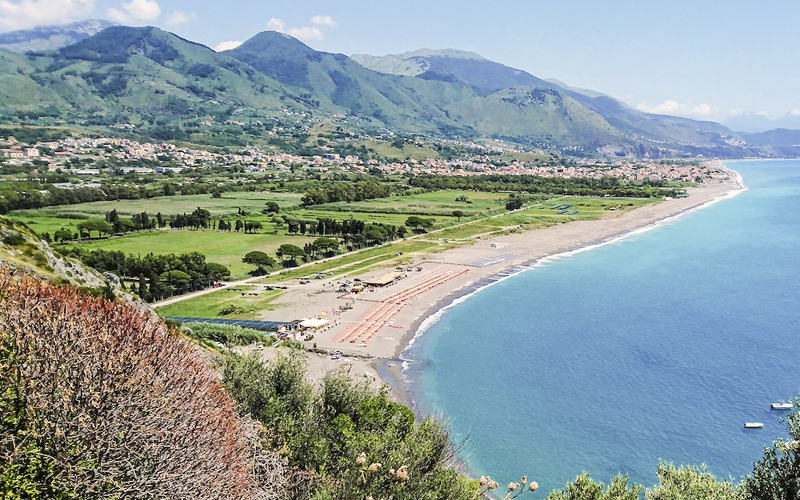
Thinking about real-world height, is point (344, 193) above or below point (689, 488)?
above

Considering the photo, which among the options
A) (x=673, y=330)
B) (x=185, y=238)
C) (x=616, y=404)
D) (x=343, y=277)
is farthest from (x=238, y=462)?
(x=185, y=238)

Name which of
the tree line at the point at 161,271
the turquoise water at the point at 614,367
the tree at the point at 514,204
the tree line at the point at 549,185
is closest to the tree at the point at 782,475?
the turquoise water at the point at 614,367

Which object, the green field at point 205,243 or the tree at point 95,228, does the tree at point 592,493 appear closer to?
the green field at point 205,243

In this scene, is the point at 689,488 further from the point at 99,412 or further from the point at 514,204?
the point at 514,204

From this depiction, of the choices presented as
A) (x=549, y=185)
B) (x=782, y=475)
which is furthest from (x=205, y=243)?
(x=549, y=185)

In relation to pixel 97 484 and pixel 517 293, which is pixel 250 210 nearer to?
pixel 517 293
